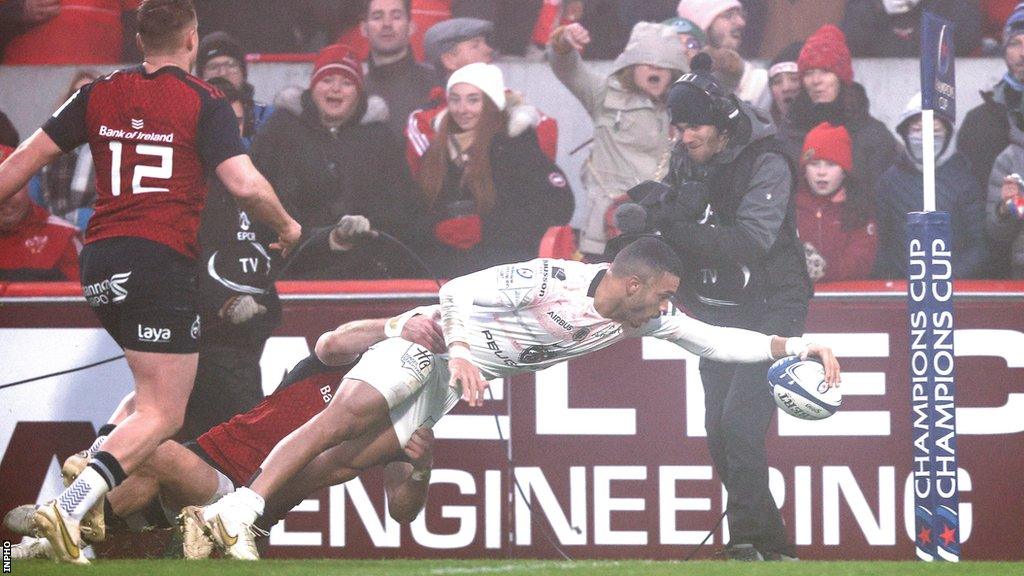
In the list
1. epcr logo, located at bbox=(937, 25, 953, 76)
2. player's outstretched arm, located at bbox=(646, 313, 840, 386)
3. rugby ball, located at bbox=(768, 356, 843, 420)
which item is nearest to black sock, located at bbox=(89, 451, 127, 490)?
player's outstretched arm, located at bbox=(646, 313, 840, 386)

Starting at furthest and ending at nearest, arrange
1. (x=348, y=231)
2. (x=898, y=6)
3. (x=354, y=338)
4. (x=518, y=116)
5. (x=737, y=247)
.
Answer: (x=898, y=6) < (x=518, y=116) < (x=348, y=231) < (x=354, y=338) < (x=737, y=247)

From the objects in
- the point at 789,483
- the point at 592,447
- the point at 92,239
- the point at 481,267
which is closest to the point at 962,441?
the point at 789,483

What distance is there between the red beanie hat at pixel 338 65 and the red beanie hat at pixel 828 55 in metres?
2.33

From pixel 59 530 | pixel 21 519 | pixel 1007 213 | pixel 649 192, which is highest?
pixel 649 192

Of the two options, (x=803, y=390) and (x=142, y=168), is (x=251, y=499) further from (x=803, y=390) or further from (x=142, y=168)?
(x=803, y=390)

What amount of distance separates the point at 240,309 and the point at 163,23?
2.56 meters

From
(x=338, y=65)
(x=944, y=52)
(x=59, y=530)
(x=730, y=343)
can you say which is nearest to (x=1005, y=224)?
(x=944, y=52)

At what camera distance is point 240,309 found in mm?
7516

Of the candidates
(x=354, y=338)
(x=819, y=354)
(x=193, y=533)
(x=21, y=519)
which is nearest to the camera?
(x=193, y=533)

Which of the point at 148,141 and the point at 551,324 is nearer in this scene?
the point at 148,141

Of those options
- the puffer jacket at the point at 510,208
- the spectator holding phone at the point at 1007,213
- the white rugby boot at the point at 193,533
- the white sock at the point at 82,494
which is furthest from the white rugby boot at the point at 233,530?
the spectator holding phone at the point at 1007,213

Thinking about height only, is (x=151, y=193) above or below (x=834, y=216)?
above

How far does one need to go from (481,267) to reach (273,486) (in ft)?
7.14

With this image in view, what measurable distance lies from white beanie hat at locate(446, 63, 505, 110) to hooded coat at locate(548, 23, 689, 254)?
1.01 ft
